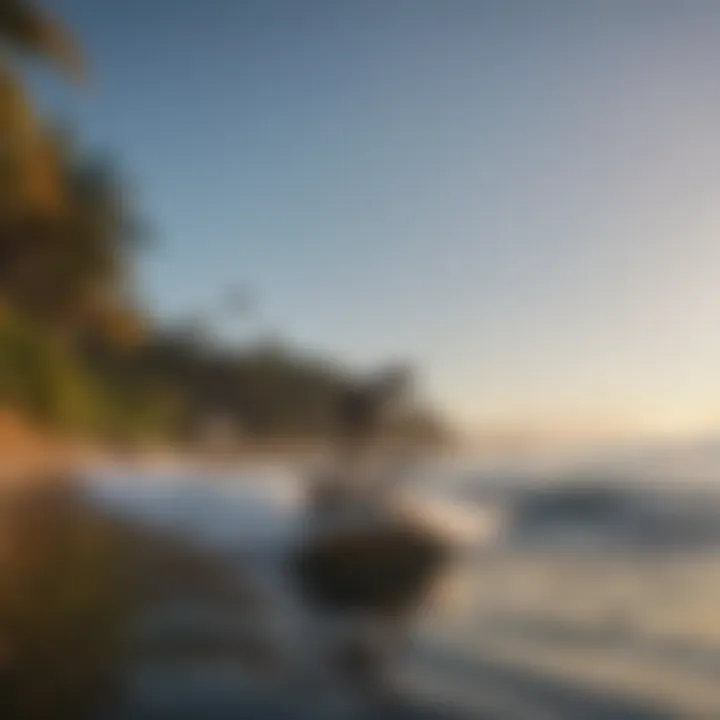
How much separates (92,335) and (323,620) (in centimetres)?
46

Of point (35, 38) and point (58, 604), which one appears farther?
A: point (35, 38)

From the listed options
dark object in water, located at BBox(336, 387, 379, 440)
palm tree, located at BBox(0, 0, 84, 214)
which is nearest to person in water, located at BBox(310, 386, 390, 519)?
dark object in water, located at BBox(336, 387, 379, 440)

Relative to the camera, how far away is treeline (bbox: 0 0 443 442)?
0.88 metres

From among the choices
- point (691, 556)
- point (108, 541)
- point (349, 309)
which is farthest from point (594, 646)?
point (108, 541)

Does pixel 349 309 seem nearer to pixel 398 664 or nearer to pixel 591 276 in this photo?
pixel 591 276

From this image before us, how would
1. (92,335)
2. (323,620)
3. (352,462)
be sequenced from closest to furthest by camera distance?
(323,620)
(352,462)
(92,335)

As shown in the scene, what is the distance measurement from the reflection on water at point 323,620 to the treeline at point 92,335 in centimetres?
10

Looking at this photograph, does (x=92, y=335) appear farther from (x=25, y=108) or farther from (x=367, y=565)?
(x=367, y=565)

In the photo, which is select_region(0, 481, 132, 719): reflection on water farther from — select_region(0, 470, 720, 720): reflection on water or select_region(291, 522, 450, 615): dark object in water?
select_region(291, 522, 450, 615): dark object in water

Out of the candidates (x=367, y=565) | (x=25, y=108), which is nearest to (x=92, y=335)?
(x=25, y=108)

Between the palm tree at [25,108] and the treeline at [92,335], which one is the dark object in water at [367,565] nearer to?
the treeline at [92,335]

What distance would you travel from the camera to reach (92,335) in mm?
991

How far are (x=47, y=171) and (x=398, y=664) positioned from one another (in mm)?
701

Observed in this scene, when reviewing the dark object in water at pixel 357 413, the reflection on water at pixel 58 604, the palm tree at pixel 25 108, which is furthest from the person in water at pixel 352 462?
the palm tree at pixel 25 108
